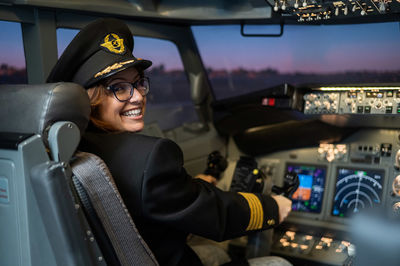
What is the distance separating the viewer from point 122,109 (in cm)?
159

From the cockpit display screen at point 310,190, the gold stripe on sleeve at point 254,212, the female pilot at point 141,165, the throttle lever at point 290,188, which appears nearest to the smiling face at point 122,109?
the female pilot at point 141,165

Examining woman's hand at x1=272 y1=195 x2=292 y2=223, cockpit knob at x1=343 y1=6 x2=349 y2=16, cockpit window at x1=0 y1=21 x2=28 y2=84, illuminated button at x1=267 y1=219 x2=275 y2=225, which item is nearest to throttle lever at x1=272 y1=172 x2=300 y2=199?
woman's hand at x1=272 y1=195 x2=292 y2=223

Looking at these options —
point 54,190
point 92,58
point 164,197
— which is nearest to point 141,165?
point 164,197

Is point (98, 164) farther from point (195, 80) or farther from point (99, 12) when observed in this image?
point (195, 80)

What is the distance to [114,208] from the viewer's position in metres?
1.23

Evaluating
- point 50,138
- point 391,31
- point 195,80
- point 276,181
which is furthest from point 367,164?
point 50,138

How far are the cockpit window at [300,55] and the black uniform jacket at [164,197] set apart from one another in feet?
4.36

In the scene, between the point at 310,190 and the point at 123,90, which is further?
the point at 310,190

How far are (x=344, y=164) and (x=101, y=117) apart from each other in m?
1.65

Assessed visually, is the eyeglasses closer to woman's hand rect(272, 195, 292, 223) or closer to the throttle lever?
woman's hand rect(272, 195, 292, 223)

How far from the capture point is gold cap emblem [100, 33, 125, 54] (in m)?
1.50

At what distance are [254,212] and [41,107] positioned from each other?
83cm

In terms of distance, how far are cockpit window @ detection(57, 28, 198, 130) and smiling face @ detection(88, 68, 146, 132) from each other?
4.17ft

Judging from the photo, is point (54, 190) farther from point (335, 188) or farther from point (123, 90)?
point (335, 188)
